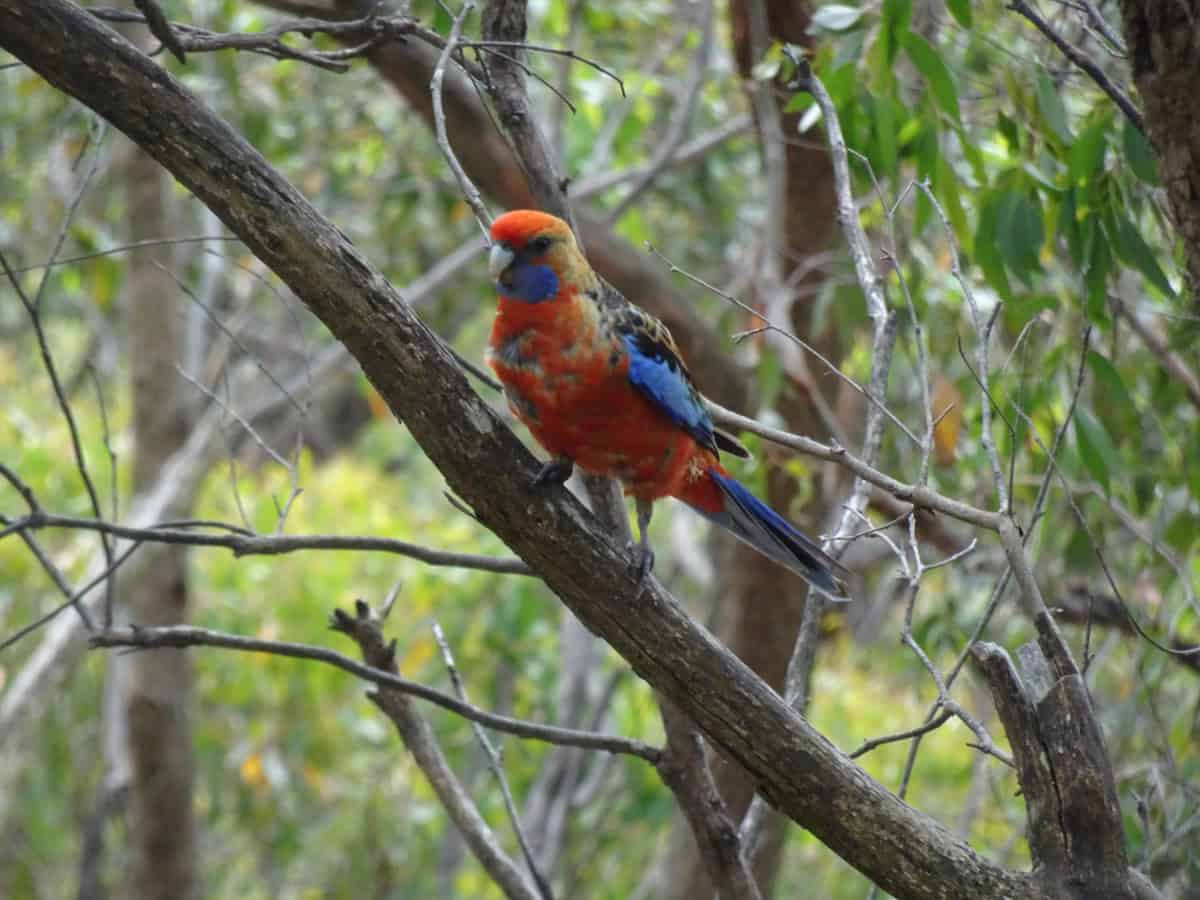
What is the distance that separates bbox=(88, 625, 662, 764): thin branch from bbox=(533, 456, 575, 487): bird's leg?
44 centimetres

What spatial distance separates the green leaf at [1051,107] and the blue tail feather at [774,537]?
931 millimetres

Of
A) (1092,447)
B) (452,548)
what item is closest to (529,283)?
(1092,447)

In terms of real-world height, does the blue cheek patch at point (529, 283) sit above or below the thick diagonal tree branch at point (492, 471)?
above

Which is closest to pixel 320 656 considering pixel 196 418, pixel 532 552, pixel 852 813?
pixel 532 552

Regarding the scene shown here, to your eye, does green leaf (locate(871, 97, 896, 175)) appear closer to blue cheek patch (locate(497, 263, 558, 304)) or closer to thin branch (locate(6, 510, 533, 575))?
blue cheek patch (locate(497, 263, 558, 304))

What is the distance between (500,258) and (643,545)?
59 cm

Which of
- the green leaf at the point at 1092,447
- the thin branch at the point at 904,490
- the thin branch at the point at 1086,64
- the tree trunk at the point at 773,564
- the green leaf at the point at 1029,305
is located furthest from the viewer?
the tree trunk at the point at 773,564

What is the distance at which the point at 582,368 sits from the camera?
256 cm

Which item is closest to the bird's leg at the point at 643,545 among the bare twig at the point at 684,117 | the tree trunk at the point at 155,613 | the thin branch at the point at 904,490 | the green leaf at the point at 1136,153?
the thin branch at the point at 904,490

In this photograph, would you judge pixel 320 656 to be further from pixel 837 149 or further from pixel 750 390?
pixel 750 390

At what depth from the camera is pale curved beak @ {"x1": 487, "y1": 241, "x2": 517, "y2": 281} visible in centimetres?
256

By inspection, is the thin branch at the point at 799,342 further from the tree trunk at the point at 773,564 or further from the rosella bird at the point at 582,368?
the tree trunk at the point at 773,564

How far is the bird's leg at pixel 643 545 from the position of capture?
214 cm

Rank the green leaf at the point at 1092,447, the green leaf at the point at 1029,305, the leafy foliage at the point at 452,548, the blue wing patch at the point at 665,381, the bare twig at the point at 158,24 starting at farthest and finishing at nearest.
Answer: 1. the leafy foliage at the point at 452,548
2. the green leaf at the point at 1029,305
3. the green leaf at the point at 1092,447
4. the blue wing patch at the point at 665,381
5. the bare twig at the point at 158,24
